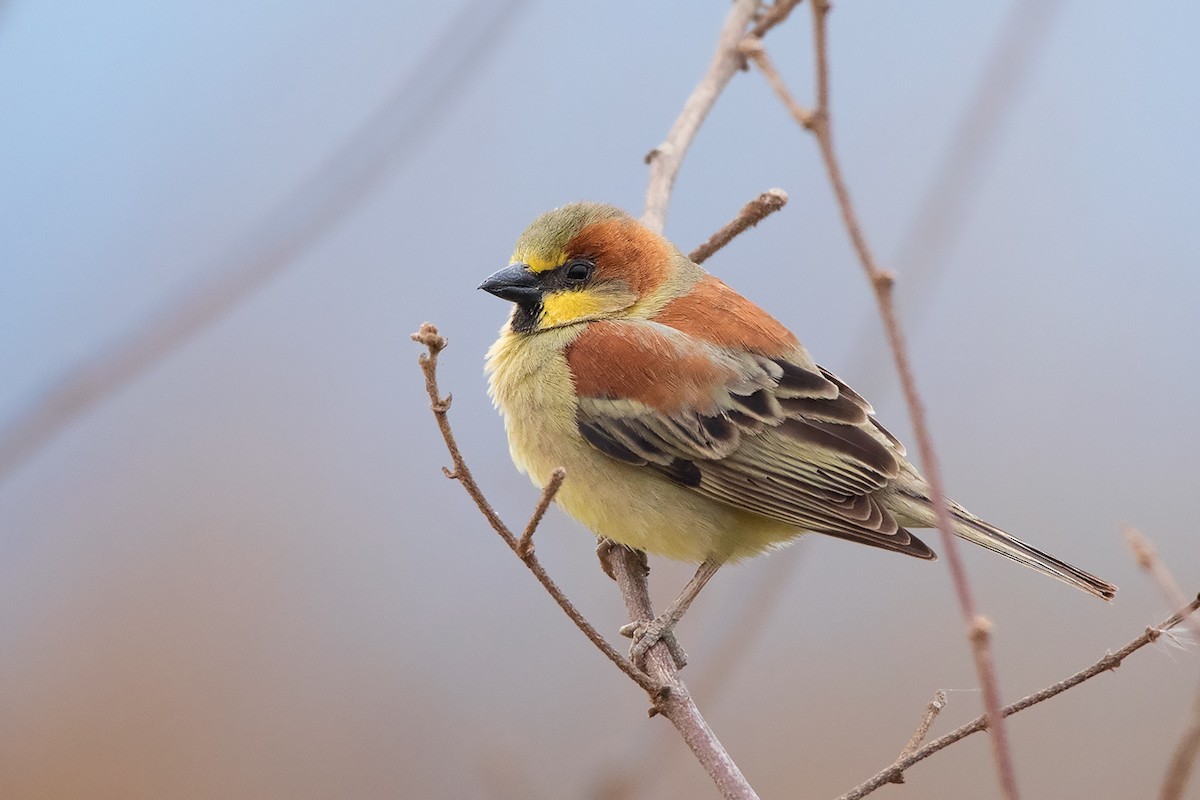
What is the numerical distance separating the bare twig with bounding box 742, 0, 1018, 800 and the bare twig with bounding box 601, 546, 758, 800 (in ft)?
3.39

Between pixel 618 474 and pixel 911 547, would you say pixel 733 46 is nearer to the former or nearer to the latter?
pixel 618 474

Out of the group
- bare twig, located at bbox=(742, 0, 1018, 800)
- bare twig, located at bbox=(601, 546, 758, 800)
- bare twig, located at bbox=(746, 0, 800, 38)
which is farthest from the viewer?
bare twig, located at bbox=(746, 0, 800, 38)

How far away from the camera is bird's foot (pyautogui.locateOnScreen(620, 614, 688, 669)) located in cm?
A: 320

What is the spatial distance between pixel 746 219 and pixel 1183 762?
2.81 m

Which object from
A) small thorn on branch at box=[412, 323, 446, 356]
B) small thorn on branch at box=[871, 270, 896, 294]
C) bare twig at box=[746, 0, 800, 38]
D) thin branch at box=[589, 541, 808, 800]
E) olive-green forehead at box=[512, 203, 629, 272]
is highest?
bare twig at box=[746, 0, 800, 38]

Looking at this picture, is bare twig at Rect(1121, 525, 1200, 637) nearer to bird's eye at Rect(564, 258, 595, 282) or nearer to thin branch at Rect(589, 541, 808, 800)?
thin branch at Rect(589, 541, 808, 800)

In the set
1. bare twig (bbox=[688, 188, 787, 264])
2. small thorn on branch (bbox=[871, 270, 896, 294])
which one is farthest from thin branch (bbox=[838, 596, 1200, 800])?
bare twig (bbox=[688, 188, 787, 264])

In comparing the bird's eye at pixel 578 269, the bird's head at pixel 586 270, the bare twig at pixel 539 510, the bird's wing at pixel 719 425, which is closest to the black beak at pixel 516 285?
the bird's head at pixel 586 270

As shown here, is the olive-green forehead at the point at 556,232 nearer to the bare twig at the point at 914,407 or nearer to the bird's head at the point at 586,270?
the bird's head at the point at 586,270

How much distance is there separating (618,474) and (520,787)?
1.03 m

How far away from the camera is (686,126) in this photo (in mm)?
3961

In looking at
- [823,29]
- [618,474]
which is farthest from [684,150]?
[823,29]

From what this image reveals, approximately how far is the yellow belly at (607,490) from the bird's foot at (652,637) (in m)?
0.27

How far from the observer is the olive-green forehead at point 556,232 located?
3.97 metres
